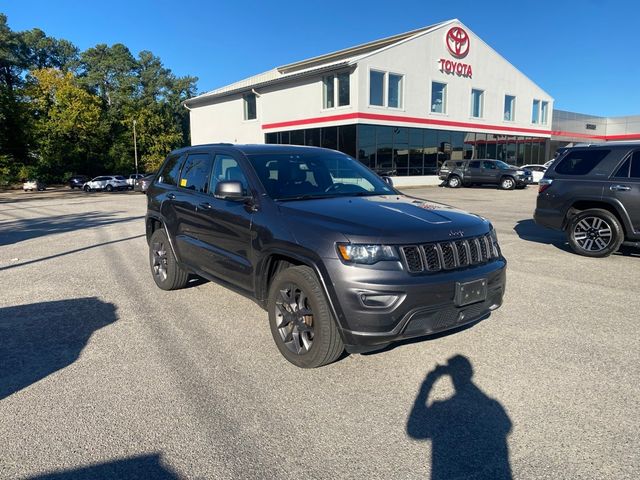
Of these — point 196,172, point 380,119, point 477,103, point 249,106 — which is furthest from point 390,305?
point 477,103

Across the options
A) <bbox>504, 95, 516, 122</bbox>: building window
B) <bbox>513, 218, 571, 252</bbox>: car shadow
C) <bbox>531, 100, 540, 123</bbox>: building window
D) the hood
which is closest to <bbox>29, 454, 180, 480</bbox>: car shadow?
the hood

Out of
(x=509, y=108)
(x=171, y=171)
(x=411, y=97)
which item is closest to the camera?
(x=171, y=171)

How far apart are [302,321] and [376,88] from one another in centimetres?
2543

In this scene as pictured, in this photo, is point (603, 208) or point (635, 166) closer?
point (635, 166)

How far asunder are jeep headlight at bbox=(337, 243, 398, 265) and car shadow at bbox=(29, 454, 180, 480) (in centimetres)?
165

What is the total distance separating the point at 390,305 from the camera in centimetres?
313

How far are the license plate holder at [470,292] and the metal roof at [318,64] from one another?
23.9 meters

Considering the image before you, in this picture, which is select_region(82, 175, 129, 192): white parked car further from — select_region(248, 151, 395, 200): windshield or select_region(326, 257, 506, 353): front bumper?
select_region(326, 257, 506, 353): front bumper

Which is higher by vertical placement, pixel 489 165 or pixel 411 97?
pixel 411 97

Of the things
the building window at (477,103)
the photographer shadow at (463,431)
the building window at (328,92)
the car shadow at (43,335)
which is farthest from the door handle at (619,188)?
the building window at (477,103)

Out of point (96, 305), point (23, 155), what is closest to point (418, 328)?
point (96, 305)

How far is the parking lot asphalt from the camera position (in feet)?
8.38

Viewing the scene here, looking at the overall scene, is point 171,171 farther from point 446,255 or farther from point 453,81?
point 453,81

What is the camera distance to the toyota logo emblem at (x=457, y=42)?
99.2 feet
